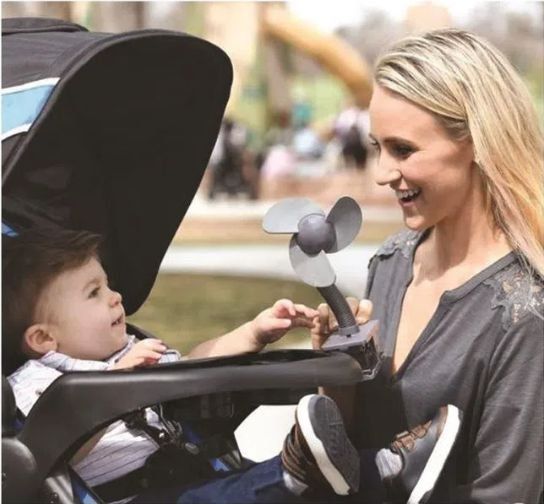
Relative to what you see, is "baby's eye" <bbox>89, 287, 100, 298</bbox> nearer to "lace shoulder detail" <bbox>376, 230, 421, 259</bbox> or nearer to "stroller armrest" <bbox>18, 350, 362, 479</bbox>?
"stroller armrest" <bbox>18, 350, 362, 479</bbox>

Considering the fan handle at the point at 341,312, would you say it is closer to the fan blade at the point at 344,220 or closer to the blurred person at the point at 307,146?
the fan blade at the point at 344,220

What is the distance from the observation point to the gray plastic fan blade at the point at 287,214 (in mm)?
2295

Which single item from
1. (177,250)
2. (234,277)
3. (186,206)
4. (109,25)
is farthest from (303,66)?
(186,206)

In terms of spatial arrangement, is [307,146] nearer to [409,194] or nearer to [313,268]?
[409,194]

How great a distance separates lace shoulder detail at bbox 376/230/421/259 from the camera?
303 cm

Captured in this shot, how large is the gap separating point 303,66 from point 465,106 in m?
33.4

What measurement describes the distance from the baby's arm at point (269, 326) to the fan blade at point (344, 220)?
0.30 meters

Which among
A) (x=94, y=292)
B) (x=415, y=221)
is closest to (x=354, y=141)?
(x=415, y=221)

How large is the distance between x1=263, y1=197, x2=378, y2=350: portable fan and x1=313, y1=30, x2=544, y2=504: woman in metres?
0.29

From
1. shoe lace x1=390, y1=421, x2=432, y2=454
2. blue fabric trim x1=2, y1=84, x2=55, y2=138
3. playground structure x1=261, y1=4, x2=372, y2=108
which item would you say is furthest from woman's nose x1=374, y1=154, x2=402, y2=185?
playground structure x1=261, y1=4, x2=372, y2=108

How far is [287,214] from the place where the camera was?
2312 mm

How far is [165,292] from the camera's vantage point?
9836 mm

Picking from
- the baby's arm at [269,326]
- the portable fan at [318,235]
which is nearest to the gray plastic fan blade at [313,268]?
the portable fan at [318,235]

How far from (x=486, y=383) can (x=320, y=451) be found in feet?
2.07
